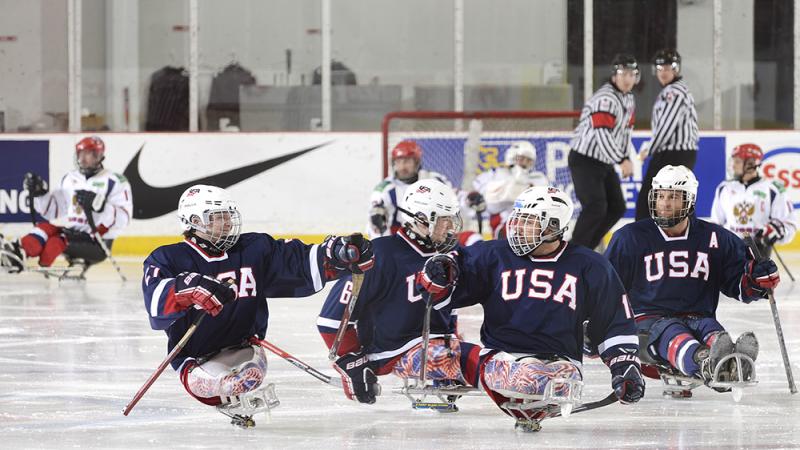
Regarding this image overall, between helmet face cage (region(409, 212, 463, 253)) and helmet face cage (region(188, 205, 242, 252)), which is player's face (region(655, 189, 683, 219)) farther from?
helmet face cage (region(188, 205, 242, 252))

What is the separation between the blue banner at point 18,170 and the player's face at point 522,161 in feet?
10.8

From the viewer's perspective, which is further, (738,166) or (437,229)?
(738,166)

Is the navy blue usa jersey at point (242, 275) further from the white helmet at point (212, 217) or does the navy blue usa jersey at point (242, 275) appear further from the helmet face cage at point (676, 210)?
the helmet face cage at point (676, 210)

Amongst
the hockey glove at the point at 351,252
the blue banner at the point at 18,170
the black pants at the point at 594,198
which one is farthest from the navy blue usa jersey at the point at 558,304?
the blue banner at the point at 18,170

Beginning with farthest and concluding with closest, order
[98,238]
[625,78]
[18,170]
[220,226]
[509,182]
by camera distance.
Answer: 1. [18,170]
2. [509,182]
3. [98,238]
4. [625,78]
5. [220,226]

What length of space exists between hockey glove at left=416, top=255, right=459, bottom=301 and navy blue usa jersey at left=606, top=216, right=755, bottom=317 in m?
0.90

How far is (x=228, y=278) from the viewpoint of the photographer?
13.6 ft

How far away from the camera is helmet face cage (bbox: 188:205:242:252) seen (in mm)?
4113

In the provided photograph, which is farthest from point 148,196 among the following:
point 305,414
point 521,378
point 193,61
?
point 521,378

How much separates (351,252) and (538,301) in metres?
0.53

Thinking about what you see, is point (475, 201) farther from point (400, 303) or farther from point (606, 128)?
point (400, 303)

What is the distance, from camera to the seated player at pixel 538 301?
4008 mm

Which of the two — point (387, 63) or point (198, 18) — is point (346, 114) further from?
point (198, 18)

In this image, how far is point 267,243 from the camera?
4.27 m
